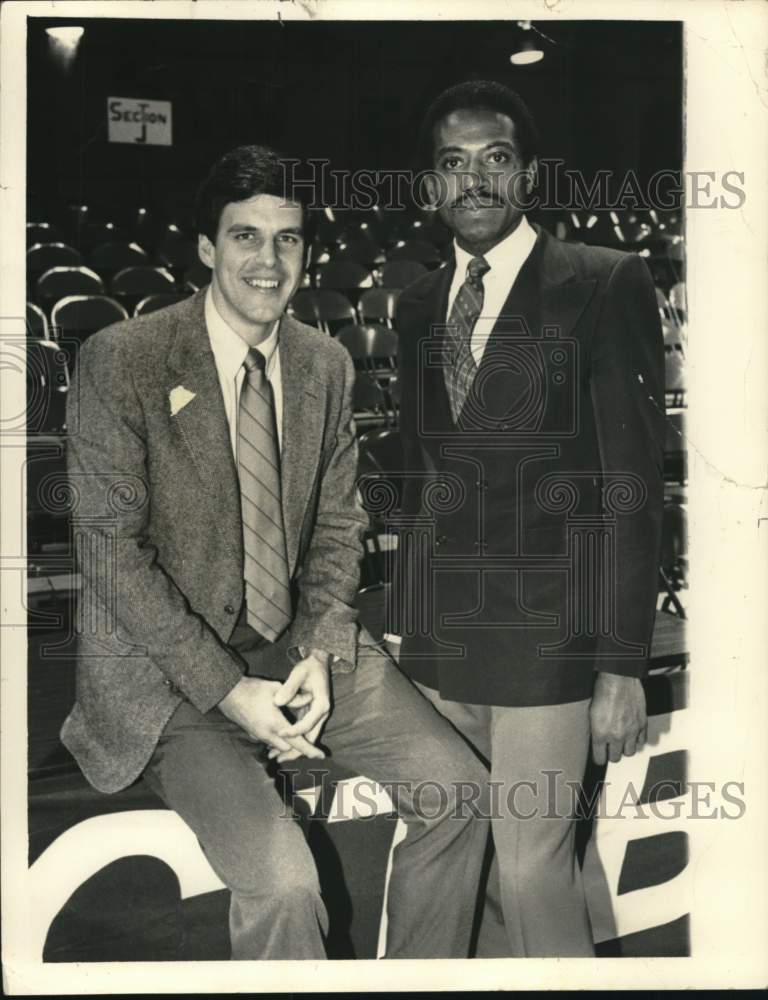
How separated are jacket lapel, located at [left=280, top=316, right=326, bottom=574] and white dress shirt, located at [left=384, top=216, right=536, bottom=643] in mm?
398

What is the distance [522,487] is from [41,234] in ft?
4.59

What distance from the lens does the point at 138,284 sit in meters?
2.77

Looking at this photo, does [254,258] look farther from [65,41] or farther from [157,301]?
[65,41]

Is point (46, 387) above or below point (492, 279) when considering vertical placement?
below

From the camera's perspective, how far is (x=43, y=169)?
2.89 metres

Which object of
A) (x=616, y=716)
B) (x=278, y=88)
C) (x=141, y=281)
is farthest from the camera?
(x=616, y=716)

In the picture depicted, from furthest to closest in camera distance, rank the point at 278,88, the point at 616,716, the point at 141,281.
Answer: the point at 616,716 < the point at 278,88 < the point at 141,281

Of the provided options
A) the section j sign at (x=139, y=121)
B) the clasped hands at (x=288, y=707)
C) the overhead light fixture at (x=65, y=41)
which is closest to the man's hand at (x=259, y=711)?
the clasped hands at (x=288, y=707)

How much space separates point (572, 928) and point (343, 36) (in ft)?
7.85

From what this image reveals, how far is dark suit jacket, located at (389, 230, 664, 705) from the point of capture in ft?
9.42

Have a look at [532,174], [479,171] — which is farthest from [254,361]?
[532,174]

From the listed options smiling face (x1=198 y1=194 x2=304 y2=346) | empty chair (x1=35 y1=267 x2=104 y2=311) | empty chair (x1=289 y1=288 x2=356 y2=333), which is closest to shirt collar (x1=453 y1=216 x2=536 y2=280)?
empty chair (x1=289 y1=288 x2=356 y2=333)

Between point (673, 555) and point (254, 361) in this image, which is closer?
point (254, 361)

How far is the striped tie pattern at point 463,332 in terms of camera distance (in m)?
2.89
